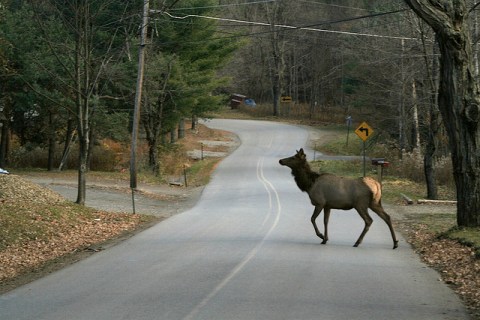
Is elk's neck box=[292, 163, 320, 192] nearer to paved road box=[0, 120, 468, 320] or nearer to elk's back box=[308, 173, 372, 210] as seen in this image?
elk's back box=[308, 173, 372, 210]

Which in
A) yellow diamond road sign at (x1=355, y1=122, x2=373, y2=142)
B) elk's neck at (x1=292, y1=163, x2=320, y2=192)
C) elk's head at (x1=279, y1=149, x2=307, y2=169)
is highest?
yellow diamond road sign at (x1=355, y1=122, x2=373, y2=142)

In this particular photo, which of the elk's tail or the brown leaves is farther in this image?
the elk's tail

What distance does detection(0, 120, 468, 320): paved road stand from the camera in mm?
9773

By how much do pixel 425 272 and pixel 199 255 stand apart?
4356mm

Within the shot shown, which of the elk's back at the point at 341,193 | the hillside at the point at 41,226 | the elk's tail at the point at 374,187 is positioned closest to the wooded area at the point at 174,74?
the elk's tail at the point at 374,187

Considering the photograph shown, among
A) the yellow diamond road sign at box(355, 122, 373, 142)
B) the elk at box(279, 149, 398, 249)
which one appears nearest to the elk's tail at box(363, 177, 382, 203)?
the elk at box(279, 149, 398, 249)

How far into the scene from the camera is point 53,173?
41.9 metres

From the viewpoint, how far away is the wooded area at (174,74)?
16828mm

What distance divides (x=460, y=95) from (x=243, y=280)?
722 centimetres

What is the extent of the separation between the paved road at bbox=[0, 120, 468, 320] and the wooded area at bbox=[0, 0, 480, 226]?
4.18m

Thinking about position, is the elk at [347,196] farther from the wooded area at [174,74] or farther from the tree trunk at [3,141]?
the tree trunk at [3,141]

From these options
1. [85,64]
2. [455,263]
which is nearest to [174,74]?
[85,64]

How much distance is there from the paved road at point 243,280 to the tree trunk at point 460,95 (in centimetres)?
194

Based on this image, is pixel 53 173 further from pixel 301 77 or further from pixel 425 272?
pixel 301 77
